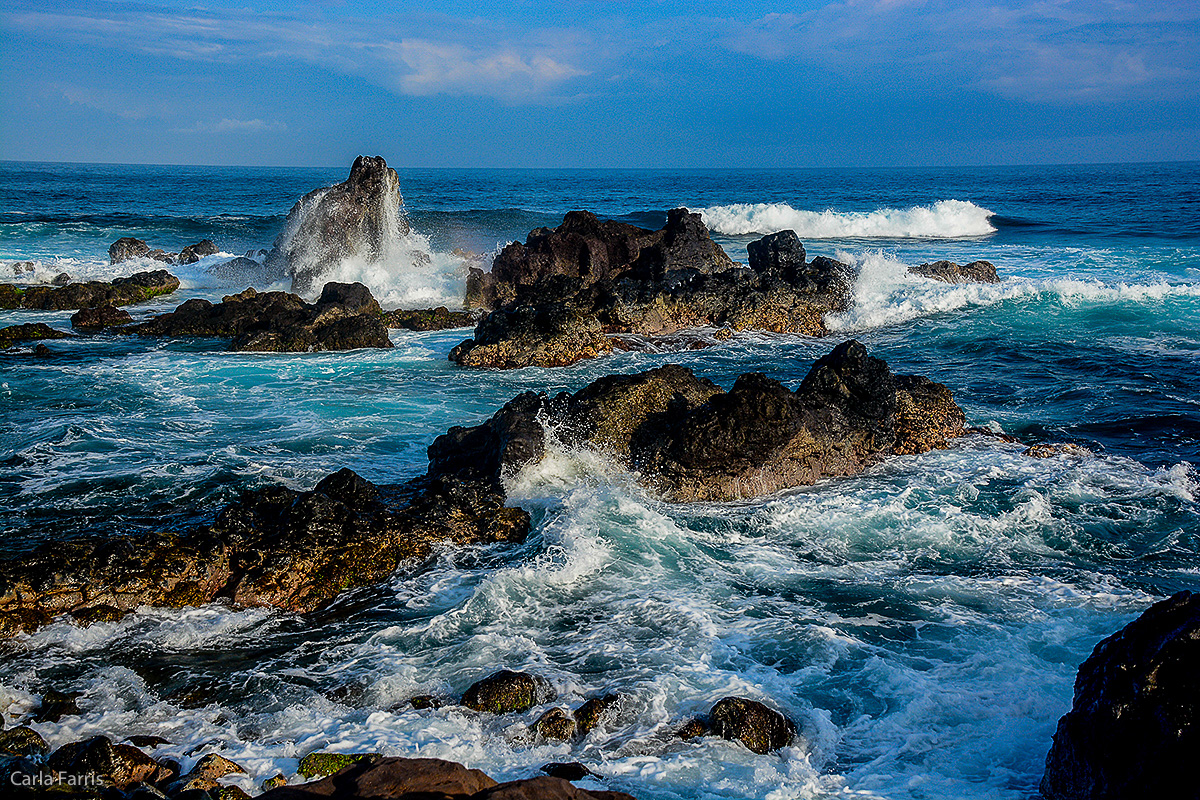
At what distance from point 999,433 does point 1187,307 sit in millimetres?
11730

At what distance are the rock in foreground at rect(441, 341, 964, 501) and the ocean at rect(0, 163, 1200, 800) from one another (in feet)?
0.87

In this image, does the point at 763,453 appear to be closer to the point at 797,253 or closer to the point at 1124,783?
the point at 1124,783

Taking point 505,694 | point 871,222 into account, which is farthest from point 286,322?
point 871,222

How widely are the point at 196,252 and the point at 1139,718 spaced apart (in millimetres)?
29145

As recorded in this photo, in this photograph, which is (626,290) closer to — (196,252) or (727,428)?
(727,428)

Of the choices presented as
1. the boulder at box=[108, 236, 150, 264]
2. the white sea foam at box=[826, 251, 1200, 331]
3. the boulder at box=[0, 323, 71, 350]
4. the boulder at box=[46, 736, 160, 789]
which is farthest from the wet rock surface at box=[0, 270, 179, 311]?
the boulder at box=[46, 736, 160, 789]

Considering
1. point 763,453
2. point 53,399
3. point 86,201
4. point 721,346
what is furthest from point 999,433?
point 86,201

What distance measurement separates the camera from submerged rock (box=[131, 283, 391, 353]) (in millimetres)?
15430

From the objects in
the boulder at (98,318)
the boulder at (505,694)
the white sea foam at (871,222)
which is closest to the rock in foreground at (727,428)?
the boulder at (505,694)

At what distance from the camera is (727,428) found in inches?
333

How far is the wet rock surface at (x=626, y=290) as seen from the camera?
14.4 metres

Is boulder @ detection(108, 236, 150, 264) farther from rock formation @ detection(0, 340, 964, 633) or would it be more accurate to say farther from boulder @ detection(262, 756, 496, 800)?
boulder @ detection(262, 756, 496, 800)

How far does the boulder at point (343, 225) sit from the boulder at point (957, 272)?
14.3m

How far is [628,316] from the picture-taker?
52.4ft
